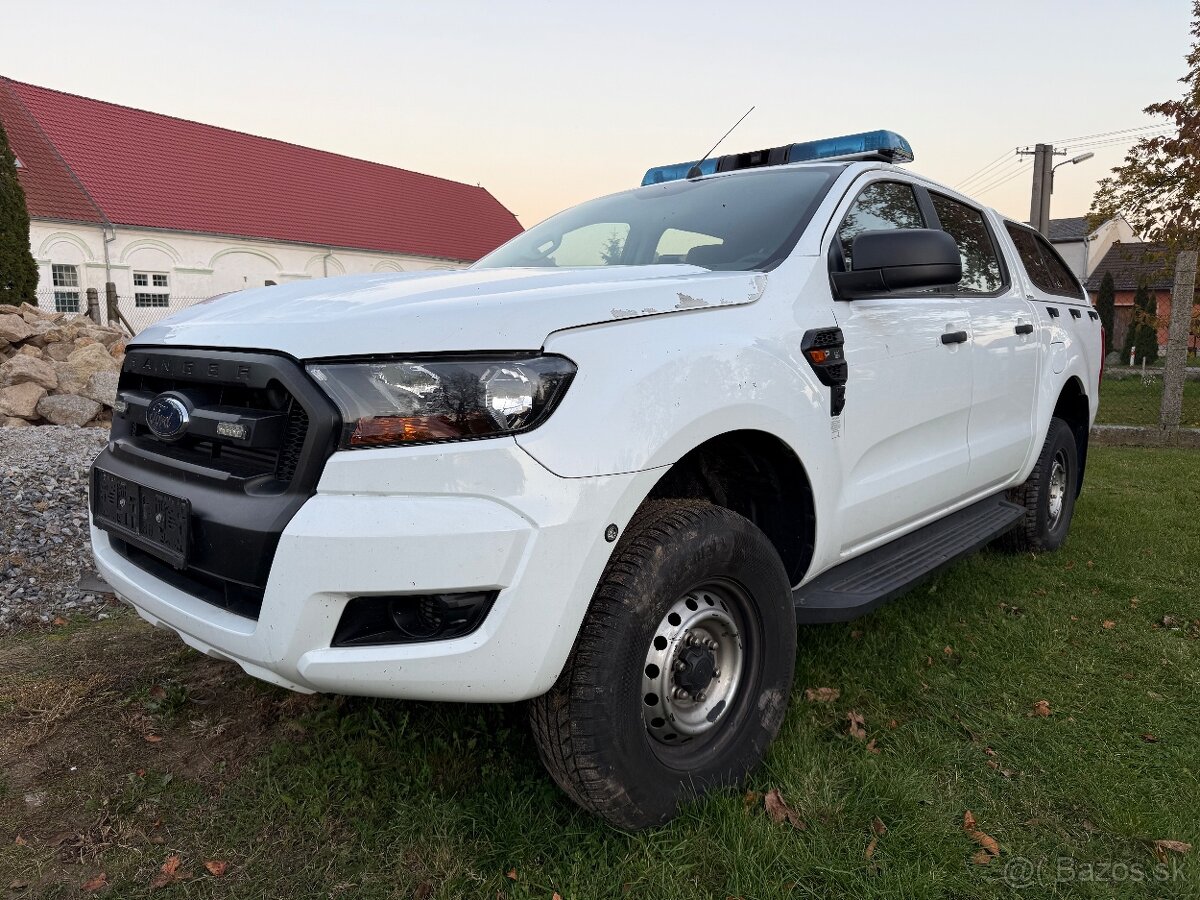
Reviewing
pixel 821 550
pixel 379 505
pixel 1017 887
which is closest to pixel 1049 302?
pixel 821 550

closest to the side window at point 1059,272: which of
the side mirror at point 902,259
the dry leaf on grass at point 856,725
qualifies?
the side mirror at point 902,259

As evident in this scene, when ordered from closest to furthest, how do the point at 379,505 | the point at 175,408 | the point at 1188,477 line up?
the point at 379,505, the point at 175,408, the point at 1188,477

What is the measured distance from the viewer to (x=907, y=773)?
234 centimetres

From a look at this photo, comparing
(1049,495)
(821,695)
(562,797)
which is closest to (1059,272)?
(1049,495)

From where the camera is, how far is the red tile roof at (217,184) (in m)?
23.8

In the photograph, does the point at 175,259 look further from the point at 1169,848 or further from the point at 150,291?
the point at 1169,848

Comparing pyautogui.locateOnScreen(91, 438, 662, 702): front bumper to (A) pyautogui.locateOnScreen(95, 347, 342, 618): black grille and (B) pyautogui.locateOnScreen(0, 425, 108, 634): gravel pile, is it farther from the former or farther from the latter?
(B) pyautogui.locateOnScreen(0, 425, 108, 634): gravel pile

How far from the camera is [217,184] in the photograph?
27.4 m

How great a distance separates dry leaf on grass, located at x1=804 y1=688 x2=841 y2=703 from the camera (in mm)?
2793

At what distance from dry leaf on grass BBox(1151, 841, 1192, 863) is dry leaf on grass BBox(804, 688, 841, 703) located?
965mm

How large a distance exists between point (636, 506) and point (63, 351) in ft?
30.0

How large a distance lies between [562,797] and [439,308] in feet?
4.39

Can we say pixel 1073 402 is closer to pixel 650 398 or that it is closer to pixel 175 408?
pixel 650 398

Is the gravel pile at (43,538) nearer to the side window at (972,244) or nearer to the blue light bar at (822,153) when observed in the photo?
the blue light bar at (822,153)
